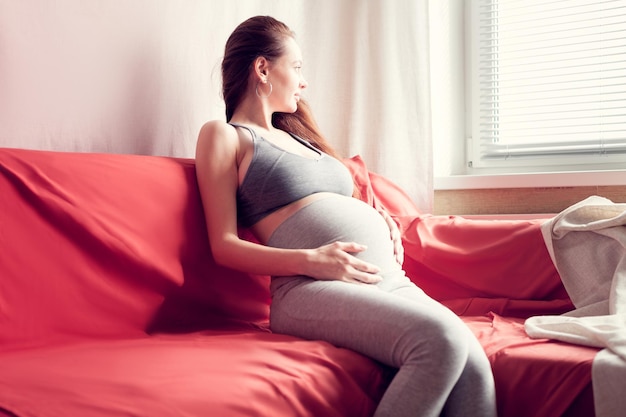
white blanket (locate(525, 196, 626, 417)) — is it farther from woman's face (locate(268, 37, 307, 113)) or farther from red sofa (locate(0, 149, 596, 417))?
woman's face (locate(268, 37, 307, 113))

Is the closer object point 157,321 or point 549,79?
point 157,321

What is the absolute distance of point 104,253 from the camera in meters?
1.50

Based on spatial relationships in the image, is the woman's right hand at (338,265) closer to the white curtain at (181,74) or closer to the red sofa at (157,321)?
the red sofa at (157,321)

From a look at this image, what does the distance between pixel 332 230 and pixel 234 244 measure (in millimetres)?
220

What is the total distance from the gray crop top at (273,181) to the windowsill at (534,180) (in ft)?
3.34

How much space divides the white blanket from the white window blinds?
2.80 ft

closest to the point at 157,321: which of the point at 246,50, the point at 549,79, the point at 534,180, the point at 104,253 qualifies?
the point at 104,253

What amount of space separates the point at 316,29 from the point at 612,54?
3.48 ft

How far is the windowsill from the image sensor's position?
2398 mm

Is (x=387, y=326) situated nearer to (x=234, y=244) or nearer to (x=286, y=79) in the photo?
(x=234, y=244)

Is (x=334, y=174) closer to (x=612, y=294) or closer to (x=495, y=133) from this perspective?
(x=612, y=294)

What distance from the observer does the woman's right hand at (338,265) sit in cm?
153

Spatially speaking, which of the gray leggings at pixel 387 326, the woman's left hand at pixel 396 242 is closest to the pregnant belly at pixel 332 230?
the gray leggings at pixel 387 326

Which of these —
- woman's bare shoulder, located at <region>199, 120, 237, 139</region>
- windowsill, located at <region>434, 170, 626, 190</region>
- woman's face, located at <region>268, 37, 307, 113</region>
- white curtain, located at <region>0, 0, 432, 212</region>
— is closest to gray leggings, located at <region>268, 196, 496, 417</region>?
woman's bare shoulder, located at <region>199, 120, 237, 139</region>
